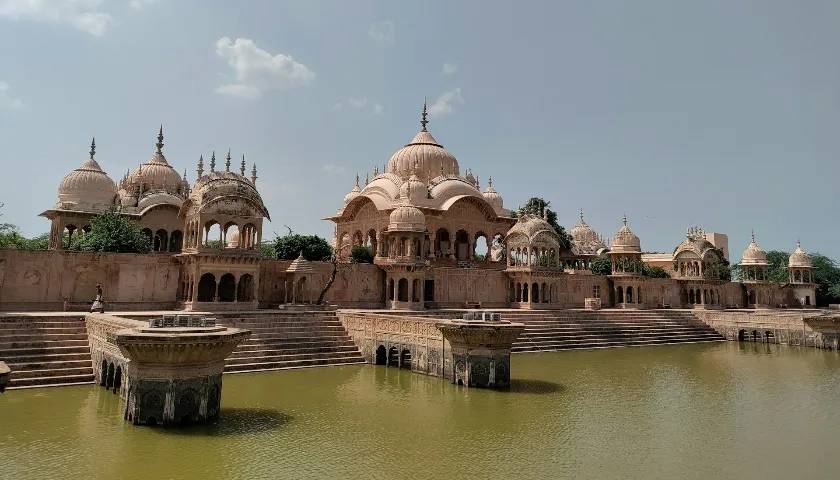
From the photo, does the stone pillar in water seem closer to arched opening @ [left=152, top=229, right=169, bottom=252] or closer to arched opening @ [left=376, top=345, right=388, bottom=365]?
arched opening @ [left=376, top=345, right=388, bottom=365]

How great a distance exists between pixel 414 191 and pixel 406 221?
20.1 feet

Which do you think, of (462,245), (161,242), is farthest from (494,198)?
(161,242)

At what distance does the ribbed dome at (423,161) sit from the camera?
Answer: 1352 inches

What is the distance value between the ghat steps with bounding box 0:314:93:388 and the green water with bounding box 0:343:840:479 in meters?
0.66

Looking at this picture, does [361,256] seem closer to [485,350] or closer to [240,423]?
[485,350]

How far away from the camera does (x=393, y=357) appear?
17.1m

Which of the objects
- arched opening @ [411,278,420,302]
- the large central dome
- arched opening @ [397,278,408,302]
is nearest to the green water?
arched opening @ [411,278,420,302]

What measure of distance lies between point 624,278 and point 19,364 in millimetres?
28261

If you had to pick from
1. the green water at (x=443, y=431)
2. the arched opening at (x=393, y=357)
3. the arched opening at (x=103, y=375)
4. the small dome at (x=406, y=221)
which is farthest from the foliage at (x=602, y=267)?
the arched opening at (x=103, y=375)

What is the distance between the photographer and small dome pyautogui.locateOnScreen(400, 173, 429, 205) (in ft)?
98.0

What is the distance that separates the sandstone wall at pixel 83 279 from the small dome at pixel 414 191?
12385 mm

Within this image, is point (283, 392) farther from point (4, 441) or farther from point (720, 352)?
point (720, 352)

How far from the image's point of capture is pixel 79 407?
36.2 feet

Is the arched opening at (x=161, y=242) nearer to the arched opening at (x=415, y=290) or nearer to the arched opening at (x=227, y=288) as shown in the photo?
the arched opening at (x=227, y=288)
